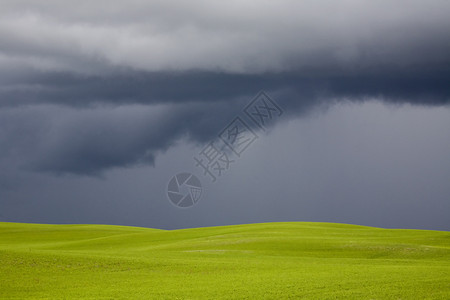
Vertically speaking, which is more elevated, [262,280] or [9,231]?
[9,231]

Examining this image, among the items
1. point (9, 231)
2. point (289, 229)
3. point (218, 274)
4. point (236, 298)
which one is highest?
point (9, 231)

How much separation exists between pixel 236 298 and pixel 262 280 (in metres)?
4.97

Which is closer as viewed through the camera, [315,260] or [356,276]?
[356,276]

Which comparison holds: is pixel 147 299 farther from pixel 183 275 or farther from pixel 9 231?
pixel 9 231

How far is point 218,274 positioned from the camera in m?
29.5

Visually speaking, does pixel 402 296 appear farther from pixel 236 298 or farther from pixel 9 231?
pixel 9 231

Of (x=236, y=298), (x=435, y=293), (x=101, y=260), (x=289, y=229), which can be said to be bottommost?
(x=435, y=293)

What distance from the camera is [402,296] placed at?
21.2 m

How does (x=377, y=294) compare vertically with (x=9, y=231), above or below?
below

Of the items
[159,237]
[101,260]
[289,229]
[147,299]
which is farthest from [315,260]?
[159,237]

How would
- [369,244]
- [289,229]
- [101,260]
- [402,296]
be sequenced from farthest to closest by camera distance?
[289,229] → [369,244] → [101,260] → [402,296]

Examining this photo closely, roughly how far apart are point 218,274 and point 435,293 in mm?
12548

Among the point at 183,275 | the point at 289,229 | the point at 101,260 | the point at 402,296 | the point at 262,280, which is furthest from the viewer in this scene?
the point at 289,229

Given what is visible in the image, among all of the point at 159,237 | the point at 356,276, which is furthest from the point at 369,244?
the point at 159,237
